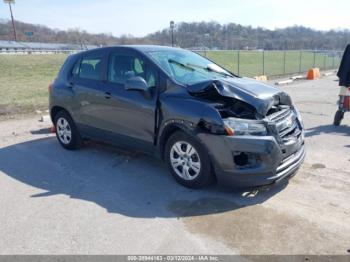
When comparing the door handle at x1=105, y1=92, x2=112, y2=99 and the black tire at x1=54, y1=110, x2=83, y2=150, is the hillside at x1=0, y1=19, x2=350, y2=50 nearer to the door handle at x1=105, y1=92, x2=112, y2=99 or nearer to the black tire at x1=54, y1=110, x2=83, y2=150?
the black tire at x1=54, y1=110, x2=83, y2=150

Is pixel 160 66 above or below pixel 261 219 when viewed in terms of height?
above

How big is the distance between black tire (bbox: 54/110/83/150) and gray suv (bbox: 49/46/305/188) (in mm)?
312

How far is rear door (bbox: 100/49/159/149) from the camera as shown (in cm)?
494

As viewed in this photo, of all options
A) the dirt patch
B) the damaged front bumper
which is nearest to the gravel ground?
the dirt patch

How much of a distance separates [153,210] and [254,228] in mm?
1144

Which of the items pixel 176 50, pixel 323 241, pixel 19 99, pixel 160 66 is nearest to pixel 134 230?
pixel 323 241

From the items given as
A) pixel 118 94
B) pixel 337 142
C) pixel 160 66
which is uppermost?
pixel 160 66

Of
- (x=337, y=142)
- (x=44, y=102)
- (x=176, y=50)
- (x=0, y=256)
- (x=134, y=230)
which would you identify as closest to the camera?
(x=0, y=256)

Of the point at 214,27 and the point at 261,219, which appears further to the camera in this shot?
the point at 214,27

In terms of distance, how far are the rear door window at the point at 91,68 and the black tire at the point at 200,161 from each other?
6.15 feet

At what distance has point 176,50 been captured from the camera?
5785 millimetres

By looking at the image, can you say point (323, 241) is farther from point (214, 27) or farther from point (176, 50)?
point (214, 27)

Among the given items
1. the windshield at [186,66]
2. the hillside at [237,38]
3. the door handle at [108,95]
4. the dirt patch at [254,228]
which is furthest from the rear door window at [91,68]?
the hillside at [237,38]

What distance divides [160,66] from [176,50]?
0.96m
